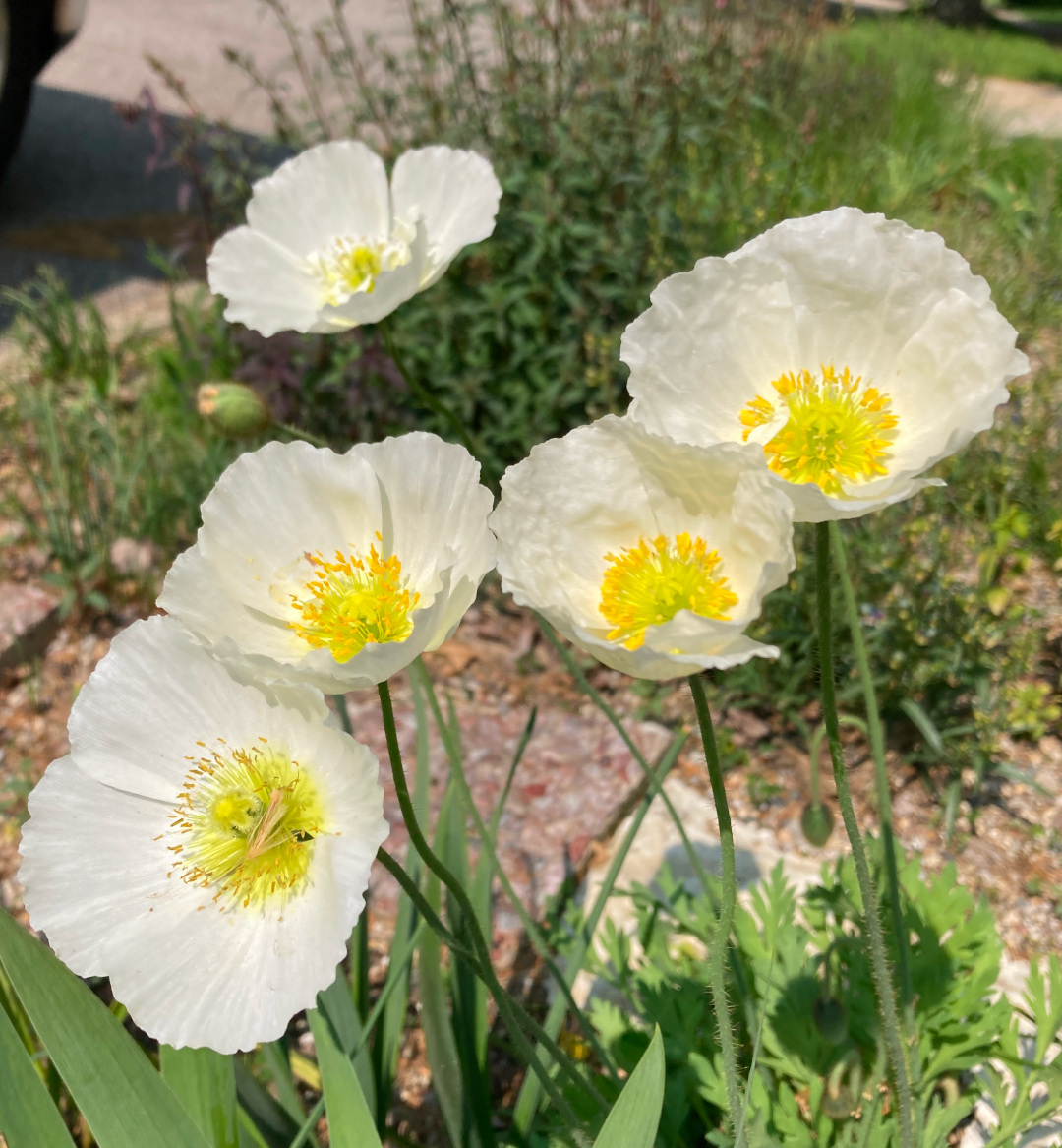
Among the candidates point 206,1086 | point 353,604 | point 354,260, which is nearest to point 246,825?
point 353,604

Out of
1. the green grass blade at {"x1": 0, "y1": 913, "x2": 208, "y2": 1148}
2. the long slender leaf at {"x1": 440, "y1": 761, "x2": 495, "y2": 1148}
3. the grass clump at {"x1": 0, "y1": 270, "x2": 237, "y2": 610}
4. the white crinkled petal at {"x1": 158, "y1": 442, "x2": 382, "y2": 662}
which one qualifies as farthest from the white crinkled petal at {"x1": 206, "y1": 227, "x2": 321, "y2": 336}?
the grass clump at {"x1": 0, "y1": 270, "x2": 237, "y2": 610}

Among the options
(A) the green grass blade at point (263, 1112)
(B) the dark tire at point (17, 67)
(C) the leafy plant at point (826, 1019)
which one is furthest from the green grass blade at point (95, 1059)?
(B) the dark tire at point (17, 67)

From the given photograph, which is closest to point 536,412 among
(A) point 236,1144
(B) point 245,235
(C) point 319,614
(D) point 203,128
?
(B) point 245,235

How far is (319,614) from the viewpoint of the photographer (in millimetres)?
1055

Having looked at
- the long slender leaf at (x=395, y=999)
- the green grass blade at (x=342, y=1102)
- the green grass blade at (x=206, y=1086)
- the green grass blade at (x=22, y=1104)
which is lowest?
the long slender leaf at (x=395, y=999)

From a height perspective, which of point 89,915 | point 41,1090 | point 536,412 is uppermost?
point 89,915

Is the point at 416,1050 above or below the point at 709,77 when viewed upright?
below

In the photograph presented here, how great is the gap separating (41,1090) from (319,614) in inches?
21.5

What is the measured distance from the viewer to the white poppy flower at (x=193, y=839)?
0.86m

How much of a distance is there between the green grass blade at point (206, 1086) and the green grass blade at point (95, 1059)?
13 centimetres

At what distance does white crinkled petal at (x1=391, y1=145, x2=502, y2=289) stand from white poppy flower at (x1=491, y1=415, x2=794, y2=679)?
0.67m

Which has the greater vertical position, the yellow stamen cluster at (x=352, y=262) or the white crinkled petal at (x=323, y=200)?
the white crinkled petal at (x=323, y=200)

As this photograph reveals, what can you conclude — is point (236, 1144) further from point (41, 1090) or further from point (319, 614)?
point (319, 614)

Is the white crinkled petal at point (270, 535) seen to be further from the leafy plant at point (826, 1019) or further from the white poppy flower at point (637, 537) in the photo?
the leafy plant at point (826, 1019)
